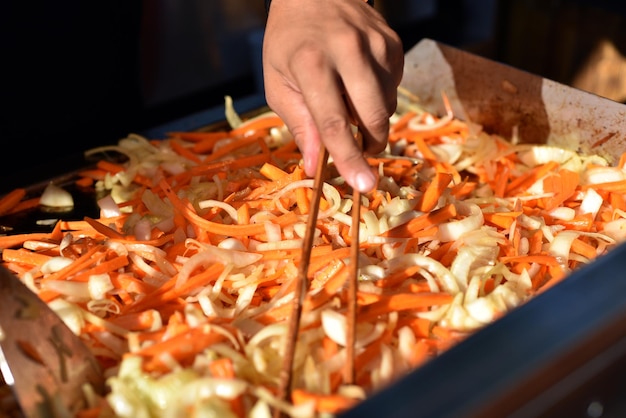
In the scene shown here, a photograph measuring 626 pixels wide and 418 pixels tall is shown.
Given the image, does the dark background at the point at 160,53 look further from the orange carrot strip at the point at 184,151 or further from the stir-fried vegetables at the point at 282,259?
the stir-fried vegetables at the point at 282,259

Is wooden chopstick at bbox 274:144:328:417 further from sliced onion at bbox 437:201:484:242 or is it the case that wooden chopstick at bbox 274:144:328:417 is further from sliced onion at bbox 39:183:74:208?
sliced onion at bbox 39:183:74:208

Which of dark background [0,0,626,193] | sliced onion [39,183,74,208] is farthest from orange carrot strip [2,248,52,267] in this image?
dark background [0,0,626,193]

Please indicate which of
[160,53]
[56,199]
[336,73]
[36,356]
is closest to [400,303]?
[336,73]

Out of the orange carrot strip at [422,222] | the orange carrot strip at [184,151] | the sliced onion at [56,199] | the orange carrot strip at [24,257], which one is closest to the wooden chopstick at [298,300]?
the orange carrot strip at [422,222]

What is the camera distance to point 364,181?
4.12 feet

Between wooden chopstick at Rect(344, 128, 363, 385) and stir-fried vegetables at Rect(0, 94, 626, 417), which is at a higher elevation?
wooden chopstick at Rect(344, 128, 363, 385)

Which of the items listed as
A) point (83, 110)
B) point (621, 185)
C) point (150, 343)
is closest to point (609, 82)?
point (621, 185)

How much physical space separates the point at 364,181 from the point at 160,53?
10.7 feet

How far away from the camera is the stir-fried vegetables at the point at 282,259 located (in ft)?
3.93

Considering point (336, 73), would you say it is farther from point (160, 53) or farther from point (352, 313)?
A: point (160, 53)

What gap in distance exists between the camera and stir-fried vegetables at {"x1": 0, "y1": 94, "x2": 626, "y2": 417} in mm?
1197

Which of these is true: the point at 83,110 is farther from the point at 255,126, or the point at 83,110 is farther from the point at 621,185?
the point at 621,185

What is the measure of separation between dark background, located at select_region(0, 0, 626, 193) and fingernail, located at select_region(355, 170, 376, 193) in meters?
Answer: 1.25

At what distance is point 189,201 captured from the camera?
1.75m
